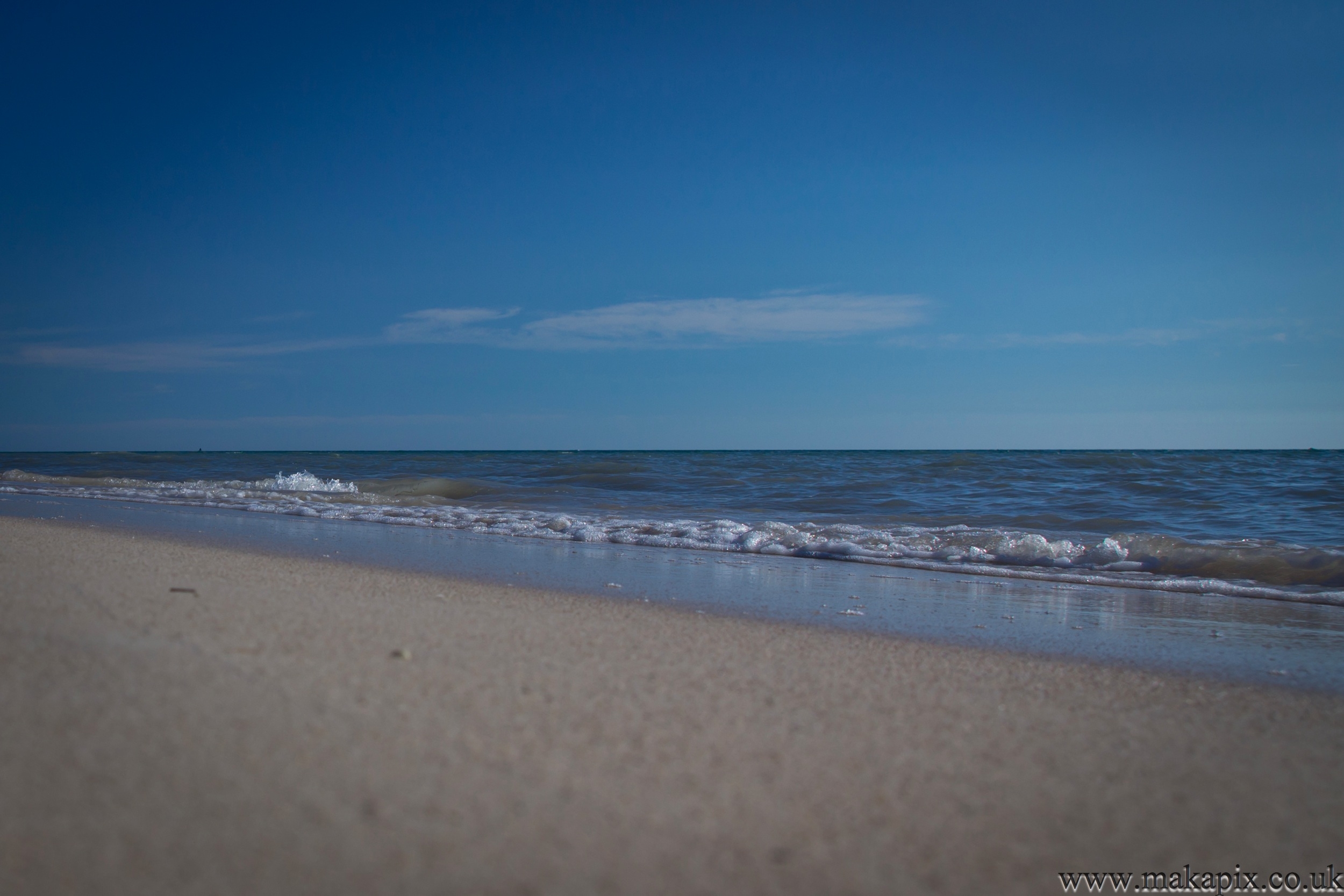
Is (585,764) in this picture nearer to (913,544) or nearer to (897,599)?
(897,599)

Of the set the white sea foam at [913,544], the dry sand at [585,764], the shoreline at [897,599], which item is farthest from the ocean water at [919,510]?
the dry sand at [585,764]

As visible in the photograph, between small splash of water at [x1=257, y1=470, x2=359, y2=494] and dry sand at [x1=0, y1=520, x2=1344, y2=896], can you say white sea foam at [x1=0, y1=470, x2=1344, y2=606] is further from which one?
dry sand at [x1=0, y1=520, x2=1344, y2=896]

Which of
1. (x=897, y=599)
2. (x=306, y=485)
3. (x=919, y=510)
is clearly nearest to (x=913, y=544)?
(x=897, y=599)

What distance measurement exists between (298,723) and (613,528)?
6.29 meters

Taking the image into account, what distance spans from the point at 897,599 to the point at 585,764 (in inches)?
128

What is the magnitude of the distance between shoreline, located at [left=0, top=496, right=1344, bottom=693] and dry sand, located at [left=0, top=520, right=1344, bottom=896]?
66 cm

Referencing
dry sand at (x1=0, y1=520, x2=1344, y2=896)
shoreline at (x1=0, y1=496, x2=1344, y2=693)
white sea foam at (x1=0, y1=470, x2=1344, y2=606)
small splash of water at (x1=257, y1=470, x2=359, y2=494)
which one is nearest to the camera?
dry sand at (x1=0, y1=520, x2=1344, y2=896)

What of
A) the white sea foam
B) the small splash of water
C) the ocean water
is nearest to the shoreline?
the white sea foam

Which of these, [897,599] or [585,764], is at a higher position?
[585,764]

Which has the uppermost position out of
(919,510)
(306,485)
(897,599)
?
(306,485)

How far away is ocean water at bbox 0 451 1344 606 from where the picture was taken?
618 centimetres

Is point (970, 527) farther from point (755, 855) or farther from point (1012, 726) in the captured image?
point (755, 855)

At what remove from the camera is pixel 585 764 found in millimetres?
1581

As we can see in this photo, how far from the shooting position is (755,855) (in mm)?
1306
